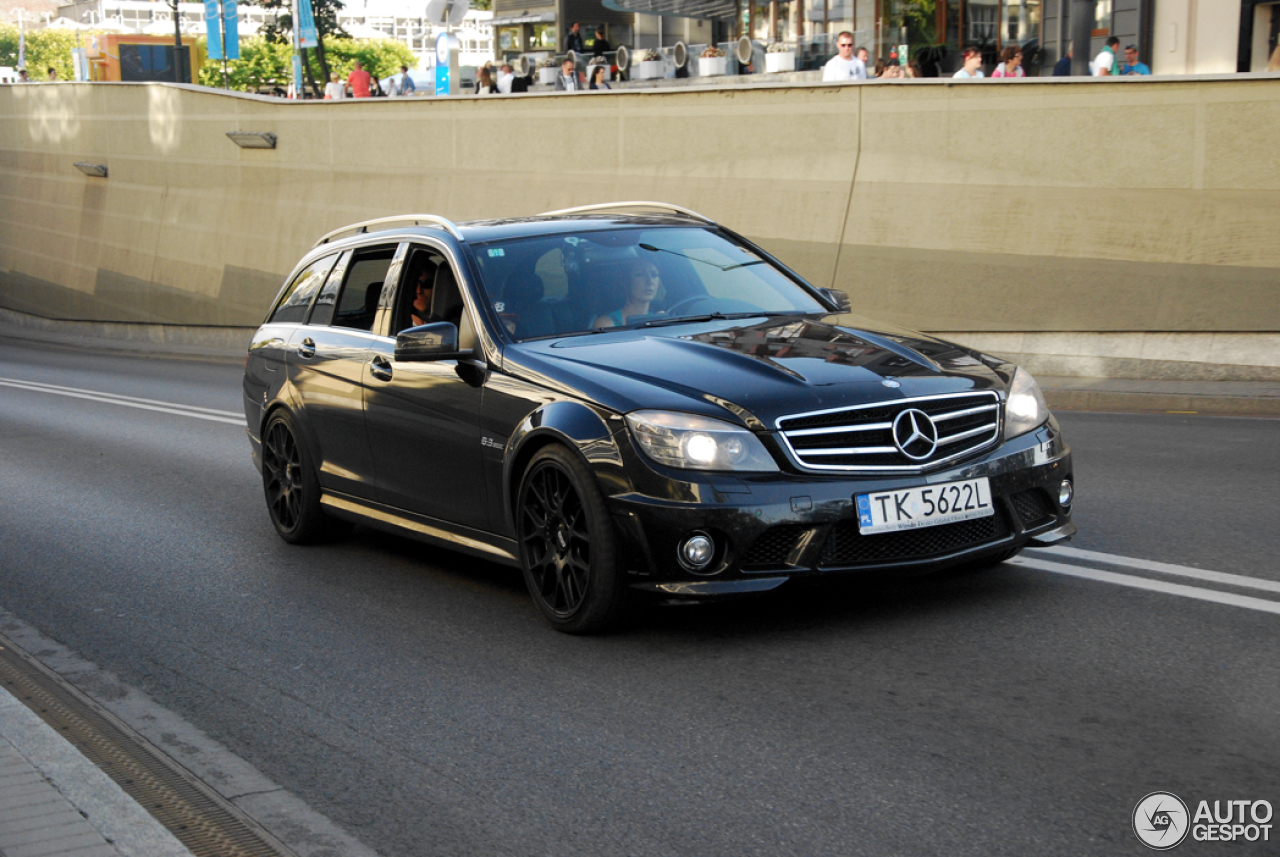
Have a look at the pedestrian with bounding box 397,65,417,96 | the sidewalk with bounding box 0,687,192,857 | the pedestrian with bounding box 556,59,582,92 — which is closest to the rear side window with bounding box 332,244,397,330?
the sidewalk with bounding box 0,687,192,857

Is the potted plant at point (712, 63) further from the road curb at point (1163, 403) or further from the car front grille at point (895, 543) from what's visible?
the car front grille at point (895, 543)

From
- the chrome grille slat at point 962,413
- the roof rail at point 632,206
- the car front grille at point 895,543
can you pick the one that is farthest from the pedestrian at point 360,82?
the car front grille at point 895,543

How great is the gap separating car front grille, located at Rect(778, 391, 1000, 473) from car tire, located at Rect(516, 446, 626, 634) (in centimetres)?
75

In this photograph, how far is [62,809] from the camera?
155 inches

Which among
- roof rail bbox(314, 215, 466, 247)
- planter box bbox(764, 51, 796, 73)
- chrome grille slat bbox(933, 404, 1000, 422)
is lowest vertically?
chrome grille slat bbox(933, 404, 1000, 422)

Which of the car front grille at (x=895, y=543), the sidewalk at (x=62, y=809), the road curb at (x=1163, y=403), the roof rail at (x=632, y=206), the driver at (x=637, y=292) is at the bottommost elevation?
the road curb at (x=1163, y=403)

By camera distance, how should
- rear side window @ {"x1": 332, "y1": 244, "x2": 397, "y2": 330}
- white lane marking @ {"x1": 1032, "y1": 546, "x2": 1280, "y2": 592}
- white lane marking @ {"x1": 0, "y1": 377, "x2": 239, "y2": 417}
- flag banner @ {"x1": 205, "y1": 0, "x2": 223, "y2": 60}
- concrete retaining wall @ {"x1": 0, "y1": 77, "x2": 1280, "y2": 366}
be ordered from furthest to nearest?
flag banner @ {"x1": 205, "y1": 0, "x2": 223, "y2": 60} → white lane marking @ {"x1": 0, "y1": 377, "x2": 239, "y2": 417} → concrete retaining wall @ {"x1": 0, "y1": 77, "x2": 1280, "y2": 366} → rear side window @ {"x1": 332, "y1": 244, "x2": 397, "y2": 330} → white lane marking @ {"x1": 1032, "y1": 546, "x2": 1280, "y2": 592}

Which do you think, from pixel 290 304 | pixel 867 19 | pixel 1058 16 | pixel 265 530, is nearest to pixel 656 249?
pixel 290 304

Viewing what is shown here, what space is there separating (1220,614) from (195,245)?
1237 inches

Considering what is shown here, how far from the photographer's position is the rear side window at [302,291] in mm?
8141

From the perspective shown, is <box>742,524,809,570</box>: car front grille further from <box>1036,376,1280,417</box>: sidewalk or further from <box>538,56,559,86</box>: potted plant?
<box>538,56,559,86</box>: potted plant

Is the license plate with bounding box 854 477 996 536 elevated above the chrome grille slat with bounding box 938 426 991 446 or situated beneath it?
situated beneath

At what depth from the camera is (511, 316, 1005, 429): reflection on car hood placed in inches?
210

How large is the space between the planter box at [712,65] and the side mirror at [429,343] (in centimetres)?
2278
